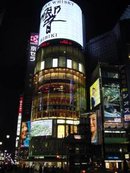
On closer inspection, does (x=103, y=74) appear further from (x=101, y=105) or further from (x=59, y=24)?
(x=59, y=24)

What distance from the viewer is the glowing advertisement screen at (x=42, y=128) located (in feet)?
216

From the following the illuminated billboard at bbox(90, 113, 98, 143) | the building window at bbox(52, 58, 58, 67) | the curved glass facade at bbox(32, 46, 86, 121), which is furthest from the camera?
the building window at bbox(52, 58, 58, 67)

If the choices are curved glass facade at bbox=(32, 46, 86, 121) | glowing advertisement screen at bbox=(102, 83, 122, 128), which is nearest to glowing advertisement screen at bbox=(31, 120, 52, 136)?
curved glass facade at bbox=(32, 46, 86, 121)

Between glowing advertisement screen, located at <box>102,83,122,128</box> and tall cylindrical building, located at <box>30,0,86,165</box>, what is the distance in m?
9.10

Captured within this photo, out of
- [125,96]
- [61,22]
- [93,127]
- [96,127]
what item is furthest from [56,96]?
[61,22]

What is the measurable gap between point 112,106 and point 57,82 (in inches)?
695

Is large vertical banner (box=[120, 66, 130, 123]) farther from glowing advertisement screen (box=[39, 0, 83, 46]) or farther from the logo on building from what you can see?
the logo on building

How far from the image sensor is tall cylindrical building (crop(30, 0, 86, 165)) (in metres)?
65.8

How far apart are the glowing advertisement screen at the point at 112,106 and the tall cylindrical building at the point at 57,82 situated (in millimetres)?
9102

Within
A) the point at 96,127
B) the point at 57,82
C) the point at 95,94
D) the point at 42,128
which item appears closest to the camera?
the point at 96,127

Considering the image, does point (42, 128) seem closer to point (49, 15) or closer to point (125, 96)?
point (125, 96)

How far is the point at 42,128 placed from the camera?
66625 millimetres

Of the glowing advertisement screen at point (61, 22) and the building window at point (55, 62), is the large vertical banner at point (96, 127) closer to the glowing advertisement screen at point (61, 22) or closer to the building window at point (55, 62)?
the building window at point (55, 62)

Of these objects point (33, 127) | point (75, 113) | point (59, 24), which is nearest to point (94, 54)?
point (59, 24)
